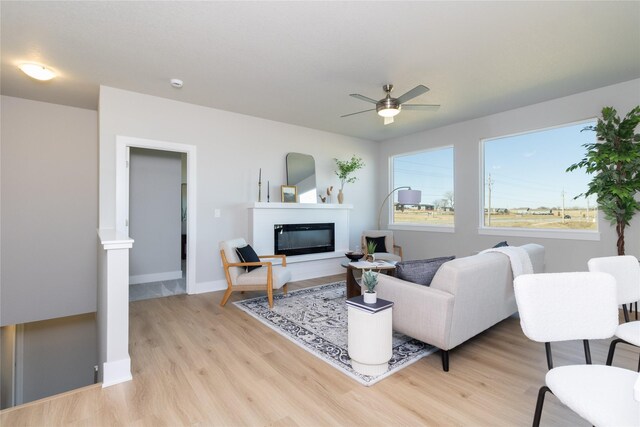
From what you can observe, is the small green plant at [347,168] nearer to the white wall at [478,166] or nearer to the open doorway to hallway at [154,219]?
the white wall at [478,166]

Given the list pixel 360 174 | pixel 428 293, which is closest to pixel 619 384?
pixel 428 293

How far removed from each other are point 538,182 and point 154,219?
244 inches

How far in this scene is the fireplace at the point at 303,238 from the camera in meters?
4.97

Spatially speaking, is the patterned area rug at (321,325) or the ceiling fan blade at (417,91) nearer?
the patterned area rug at (321,325)

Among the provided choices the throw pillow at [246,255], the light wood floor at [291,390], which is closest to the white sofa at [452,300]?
the light wood floor at [291,390]

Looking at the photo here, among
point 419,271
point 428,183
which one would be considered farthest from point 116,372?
point 428,183

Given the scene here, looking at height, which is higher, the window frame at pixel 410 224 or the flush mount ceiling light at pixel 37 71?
the flush mount ceiling light at pixel 37 71

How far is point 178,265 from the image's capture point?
18.1 ft

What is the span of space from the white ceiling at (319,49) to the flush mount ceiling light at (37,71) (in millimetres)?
100

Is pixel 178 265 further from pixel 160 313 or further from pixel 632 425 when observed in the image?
pixel 632 425

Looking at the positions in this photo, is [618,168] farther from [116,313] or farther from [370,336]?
[116,313]

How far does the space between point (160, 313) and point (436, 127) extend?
5.28 meters

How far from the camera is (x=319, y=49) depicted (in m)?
2.84

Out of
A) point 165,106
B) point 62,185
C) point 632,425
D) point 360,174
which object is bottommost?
point 632,425
